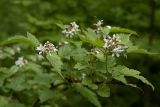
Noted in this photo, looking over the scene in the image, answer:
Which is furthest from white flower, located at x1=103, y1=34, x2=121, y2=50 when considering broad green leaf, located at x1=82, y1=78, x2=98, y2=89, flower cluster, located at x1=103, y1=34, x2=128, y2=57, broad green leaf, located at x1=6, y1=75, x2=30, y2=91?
broad green leaf, located at x1=6, y1=75, x2=30, y2=91

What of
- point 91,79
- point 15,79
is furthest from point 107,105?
point 91,79

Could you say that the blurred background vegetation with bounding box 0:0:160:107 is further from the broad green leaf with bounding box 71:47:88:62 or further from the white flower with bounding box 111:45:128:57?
the white flower with bounding box 111:45:128:57

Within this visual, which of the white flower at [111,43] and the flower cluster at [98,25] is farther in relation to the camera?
the flower cluster at [98,25]

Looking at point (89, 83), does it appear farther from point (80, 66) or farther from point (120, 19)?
point (120, 19)

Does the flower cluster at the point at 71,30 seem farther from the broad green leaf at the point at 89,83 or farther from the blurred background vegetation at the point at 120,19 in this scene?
the blurred background vegetation at the point at 120,19

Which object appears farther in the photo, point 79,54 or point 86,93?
point 86,93

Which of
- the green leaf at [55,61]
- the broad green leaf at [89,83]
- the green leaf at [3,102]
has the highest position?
the green leaf at [55,61]

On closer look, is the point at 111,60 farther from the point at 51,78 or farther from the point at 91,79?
the point at 51,78

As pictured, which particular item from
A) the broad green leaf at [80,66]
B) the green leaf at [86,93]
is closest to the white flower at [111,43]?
the broad green leaf at [80,66]

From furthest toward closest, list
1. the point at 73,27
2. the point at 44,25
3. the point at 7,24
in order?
the point at 7,24 < the point at 44,25 < the point at 73,27

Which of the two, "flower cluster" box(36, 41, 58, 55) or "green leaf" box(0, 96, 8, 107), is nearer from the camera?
"flower cluster" box(36, 41, 58, 55)

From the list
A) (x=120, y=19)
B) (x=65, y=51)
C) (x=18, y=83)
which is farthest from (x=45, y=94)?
(x=120, y=19)
